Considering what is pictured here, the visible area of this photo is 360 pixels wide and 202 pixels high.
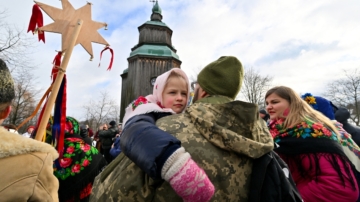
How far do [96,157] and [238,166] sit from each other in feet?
9.32

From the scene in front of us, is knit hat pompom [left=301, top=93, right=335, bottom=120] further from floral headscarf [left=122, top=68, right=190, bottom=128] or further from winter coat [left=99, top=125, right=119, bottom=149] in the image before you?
winter coat [left=99, top=125, right=119, bottom=149]

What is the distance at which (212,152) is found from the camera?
140 centimetres

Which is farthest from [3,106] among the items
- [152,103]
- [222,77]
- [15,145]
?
[222,77]

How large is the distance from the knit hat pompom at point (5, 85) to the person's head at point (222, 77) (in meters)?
1.25

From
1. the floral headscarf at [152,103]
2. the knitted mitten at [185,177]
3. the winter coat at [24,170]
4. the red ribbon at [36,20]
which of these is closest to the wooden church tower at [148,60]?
the red ribbon at [36,20]

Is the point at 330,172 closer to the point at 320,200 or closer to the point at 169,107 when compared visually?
the point at 320,200

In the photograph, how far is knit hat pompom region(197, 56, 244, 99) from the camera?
5.48 ft

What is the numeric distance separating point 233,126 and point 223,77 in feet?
1.24

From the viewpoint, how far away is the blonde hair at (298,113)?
2.45 metres

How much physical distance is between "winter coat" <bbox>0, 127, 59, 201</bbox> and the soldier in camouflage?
0.31 metres

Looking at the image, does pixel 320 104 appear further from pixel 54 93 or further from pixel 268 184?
pixel 54 93

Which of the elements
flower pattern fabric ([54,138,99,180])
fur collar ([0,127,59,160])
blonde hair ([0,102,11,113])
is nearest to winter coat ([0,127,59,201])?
fur collar ([0,127,59,160])

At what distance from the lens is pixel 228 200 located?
1.39 metres

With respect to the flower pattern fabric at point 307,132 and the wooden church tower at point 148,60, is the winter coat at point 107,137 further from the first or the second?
the wooden church tower at point 148,60
